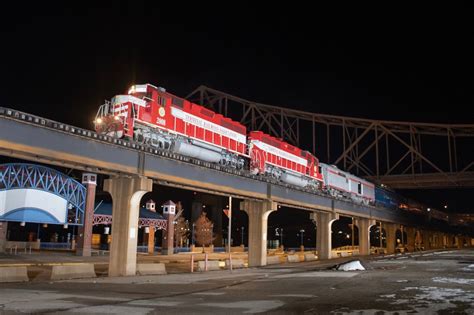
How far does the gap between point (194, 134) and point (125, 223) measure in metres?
9.92

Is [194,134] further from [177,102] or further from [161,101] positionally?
[161,101]

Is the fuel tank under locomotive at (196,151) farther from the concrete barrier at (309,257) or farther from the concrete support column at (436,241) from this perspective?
the concrete support column at (436,241)

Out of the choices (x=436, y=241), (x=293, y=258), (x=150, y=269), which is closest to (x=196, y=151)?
(x=150, y=269)

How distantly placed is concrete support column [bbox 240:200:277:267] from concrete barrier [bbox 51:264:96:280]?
16.8 m

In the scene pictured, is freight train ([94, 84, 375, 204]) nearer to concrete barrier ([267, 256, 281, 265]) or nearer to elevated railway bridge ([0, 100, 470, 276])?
elevated railway bridge ([0, 100, 470, 276])

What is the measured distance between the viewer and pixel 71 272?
25.2m

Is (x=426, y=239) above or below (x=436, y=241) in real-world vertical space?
above

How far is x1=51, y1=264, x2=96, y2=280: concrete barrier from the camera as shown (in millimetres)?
24297

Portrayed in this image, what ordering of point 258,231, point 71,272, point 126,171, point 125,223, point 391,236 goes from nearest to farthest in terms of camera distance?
point 126,171 < point 71,272 < point 125,223 < point 258,231 < point 391,236

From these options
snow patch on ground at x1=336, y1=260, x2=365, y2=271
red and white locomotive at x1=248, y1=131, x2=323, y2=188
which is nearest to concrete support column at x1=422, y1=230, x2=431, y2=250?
red and white locomotive at x1=248, y1=131, x2=323, y2=188

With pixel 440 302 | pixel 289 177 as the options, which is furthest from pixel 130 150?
pixel 289 177

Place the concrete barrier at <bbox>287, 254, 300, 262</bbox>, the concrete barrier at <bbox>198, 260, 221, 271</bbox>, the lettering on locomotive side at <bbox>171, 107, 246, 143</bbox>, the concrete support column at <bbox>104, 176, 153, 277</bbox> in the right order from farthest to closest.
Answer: the concrete barrier at <bbox>287, 254, 300, 262</bbox> → the concrete barrier at <bbox>198, 260, 221, 271</bbox> → the lettering on locomotive side at <bbox>171, 107, 246, 143</bbox> → the concrete support column at <bbox>104, 176, 153, 277</bbox>

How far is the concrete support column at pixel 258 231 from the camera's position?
130ft

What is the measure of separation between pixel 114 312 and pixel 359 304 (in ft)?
25.0
